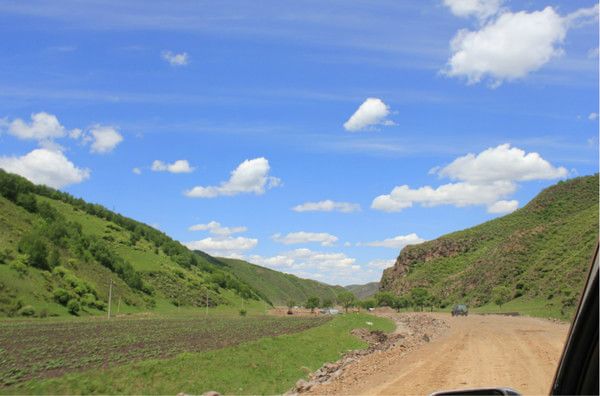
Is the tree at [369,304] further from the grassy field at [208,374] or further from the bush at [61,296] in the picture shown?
the grassy field at [208,374]

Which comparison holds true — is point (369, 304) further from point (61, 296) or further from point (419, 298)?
point (61, 296)

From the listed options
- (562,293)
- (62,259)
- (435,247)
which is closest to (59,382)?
(562,293)

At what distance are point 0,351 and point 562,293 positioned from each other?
5872 cm

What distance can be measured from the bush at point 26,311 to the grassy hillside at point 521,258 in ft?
173

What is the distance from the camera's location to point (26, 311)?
63438 mm

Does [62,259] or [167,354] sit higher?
[62,259]

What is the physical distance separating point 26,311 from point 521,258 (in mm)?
73908

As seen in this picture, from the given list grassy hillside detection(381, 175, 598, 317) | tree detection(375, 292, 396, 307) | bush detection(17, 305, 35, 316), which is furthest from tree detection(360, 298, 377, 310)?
bush detection(17, 305, 35, 316)

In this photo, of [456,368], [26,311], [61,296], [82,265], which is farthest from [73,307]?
[456,368]

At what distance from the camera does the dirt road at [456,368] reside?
17016mm

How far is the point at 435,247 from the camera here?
506ft

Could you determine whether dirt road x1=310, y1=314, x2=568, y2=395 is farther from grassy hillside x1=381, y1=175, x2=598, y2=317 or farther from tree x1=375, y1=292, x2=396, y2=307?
tree x1=375, y1=292, x2=396, y2=307

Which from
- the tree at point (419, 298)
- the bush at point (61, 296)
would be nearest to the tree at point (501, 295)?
the tree at point (419, 298)

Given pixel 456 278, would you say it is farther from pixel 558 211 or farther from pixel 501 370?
pixel 501 370
